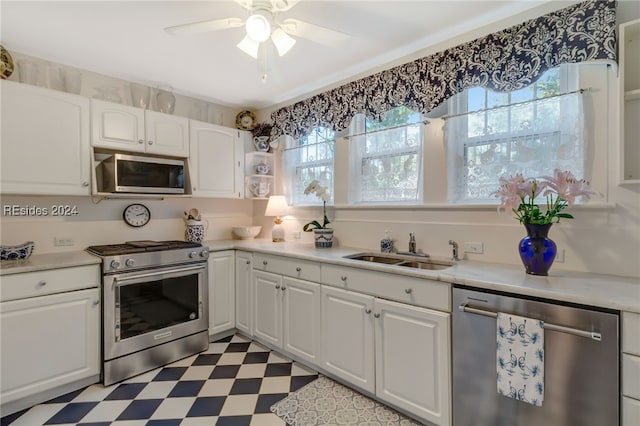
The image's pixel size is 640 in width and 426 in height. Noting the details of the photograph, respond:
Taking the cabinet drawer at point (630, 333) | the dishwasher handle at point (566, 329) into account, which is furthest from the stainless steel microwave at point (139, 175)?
the cabinet drawer at point (630, 333)

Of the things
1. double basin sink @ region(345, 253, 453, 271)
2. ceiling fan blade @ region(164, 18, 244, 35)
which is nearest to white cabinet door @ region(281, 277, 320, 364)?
double basin sink @ region(345, 253, 453, 271)

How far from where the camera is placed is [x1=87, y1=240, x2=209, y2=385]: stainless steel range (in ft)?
7.40

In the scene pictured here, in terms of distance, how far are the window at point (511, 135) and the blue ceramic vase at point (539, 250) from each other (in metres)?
0.49

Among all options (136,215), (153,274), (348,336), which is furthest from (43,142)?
(348,336)

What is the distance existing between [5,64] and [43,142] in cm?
57

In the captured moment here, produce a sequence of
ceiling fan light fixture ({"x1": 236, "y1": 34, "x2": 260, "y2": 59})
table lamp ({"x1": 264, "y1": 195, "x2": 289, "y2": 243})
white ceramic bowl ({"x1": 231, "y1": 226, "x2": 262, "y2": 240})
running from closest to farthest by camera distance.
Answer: ceiling fan light fixture ({"x1": 236, "y1": 34, "x2": 260, "y2": 59}) → table lamp ({"x1": 264, "y1": 195, "x2": 289, "y2": 243}) → white ceramic bowl ({"x1": 231, "y1": 226, "x2": 262, "y2": 240})

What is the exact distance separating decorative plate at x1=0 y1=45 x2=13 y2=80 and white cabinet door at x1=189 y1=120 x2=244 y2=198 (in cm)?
127

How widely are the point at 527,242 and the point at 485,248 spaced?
1.39 ft

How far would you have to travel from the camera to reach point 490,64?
196 cm

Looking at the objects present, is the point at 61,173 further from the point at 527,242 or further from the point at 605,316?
the point at 605,316

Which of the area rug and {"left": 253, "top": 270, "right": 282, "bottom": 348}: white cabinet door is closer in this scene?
the area rug

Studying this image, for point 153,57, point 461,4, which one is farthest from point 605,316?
point 153,57

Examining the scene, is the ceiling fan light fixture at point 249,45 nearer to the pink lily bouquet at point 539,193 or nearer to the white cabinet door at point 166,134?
the white cabinet door at point 166,134

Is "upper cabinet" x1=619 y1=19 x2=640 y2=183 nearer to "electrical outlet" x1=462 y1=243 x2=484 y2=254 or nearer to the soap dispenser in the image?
"electrical outlet" x1=462 y1=243 x2=484 y2=254
